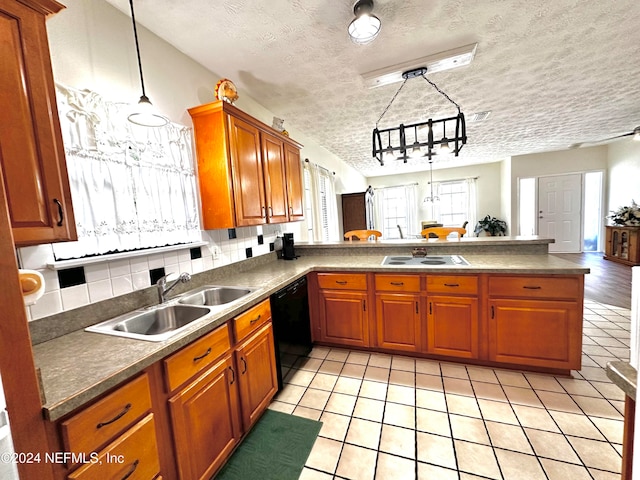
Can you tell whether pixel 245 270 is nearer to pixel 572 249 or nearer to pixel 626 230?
pixel 626 230

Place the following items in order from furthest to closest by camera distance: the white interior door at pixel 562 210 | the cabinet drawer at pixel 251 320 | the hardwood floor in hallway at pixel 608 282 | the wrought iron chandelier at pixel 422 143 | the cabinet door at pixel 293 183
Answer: the white interior door at pixel 562 210
the hardwood floor in hallway at pixel 608 282
the cabinet door at pixel 293 183
the wrought iron chandelier at pixel 422 143
the cabinet drawer at pixel 251 320

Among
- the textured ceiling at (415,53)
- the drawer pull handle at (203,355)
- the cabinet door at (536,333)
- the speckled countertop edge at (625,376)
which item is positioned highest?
the textured ceiling at (415,53)

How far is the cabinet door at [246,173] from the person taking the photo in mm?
1951

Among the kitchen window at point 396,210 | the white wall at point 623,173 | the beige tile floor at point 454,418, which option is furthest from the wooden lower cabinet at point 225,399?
the white wall at point 623,173

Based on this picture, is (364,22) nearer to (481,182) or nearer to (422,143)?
(422,143)

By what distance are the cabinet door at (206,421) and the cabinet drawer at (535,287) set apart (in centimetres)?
193

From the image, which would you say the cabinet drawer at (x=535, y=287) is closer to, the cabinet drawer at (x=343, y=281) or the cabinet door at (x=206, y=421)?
the cabinet drawer at (x=343, y=281)

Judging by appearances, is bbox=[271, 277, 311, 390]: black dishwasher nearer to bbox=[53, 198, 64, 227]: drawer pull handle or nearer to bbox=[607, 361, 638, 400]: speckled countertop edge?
bbox=[53, 198, 64, 227]: drawer pull handle

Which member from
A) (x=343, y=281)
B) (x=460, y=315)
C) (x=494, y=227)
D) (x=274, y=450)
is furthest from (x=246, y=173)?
(x=494, y=227)

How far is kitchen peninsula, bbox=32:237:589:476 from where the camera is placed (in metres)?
A: 1.03

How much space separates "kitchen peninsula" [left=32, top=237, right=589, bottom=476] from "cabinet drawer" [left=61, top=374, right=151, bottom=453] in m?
0.02

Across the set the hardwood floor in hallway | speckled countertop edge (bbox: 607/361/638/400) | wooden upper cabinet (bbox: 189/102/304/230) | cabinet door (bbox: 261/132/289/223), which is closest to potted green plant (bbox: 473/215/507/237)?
the hardwood floor in hallway

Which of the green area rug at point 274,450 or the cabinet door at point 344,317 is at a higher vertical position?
the cabinet door at point 344,317

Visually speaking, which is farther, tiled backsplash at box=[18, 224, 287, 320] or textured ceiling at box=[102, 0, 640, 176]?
textured ceiling at box=[102, 0, 640, 176]
